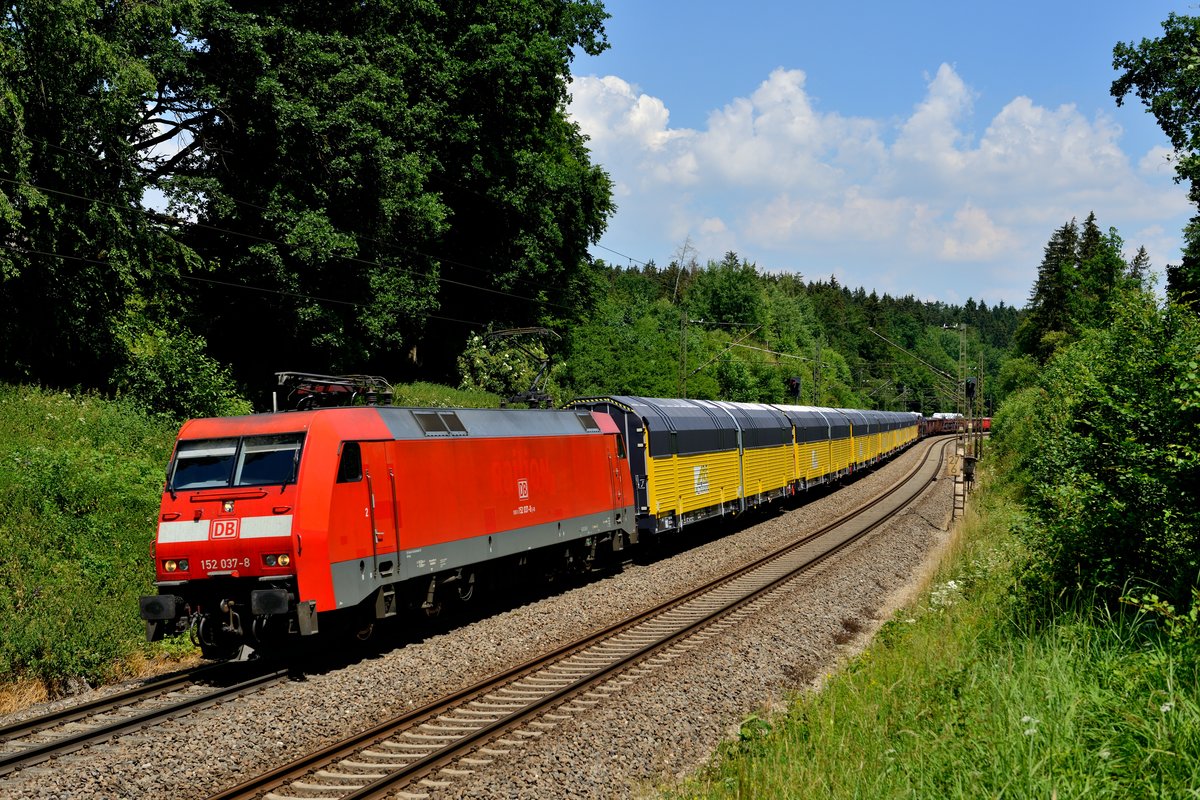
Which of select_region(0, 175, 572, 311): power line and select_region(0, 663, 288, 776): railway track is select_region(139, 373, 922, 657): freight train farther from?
select_region(0, 175, 572, 311): power line

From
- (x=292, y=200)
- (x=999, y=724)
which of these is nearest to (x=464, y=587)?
(x=999, y=724)

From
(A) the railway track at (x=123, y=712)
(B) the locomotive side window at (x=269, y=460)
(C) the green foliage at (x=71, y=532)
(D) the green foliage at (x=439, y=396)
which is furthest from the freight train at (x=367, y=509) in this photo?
(D) the green foliage at (x=439, y=396)

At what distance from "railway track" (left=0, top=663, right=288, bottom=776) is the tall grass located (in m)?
5.83

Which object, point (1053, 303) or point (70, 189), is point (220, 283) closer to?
point (70, 189)

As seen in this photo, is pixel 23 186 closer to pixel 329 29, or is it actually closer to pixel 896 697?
pixel 329 29

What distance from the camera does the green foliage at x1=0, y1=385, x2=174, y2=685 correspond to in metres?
11.7

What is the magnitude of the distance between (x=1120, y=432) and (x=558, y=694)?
23.0ft

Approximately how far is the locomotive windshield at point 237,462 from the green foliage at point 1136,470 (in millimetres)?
9531

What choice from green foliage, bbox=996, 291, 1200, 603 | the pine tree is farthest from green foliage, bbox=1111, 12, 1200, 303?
the pine tree

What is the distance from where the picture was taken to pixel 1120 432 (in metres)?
10.2

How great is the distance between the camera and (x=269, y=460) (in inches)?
460

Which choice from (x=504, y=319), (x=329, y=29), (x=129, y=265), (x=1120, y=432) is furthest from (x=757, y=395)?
(x=1120, y=432)

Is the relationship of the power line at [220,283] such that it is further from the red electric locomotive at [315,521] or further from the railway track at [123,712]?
the railway track at [123,712]

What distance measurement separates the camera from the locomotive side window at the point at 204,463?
1185 centimetres
